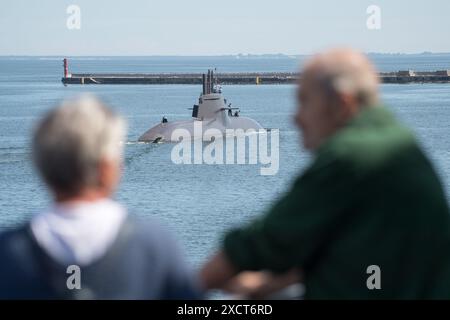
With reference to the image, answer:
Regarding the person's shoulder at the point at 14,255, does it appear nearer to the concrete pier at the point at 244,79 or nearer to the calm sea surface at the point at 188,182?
the calm sea surface at the point at 188,182

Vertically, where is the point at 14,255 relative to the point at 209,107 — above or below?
above

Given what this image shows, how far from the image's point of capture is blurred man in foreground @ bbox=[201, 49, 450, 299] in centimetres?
356

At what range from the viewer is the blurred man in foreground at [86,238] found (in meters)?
3.47

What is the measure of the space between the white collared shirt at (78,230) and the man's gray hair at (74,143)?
0.27ft

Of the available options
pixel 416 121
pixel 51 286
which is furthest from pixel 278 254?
pixel 416 121

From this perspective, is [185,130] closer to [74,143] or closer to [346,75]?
[346,75]

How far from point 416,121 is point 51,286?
8593 centimetres

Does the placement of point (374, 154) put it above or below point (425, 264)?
above

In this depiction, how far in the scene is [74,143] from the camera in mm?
3447

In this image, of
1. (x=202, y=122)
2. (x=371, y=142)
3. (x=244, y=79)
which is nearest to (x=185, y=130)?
(x=202, y=122)

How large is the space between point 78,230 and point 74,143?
301mm

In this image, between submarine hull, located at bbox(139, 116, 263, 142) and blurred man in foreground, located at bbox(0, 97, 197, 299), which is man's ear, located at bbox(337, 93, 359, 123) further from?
submarine hull, located at bbox(139, 116, 263, 142)
